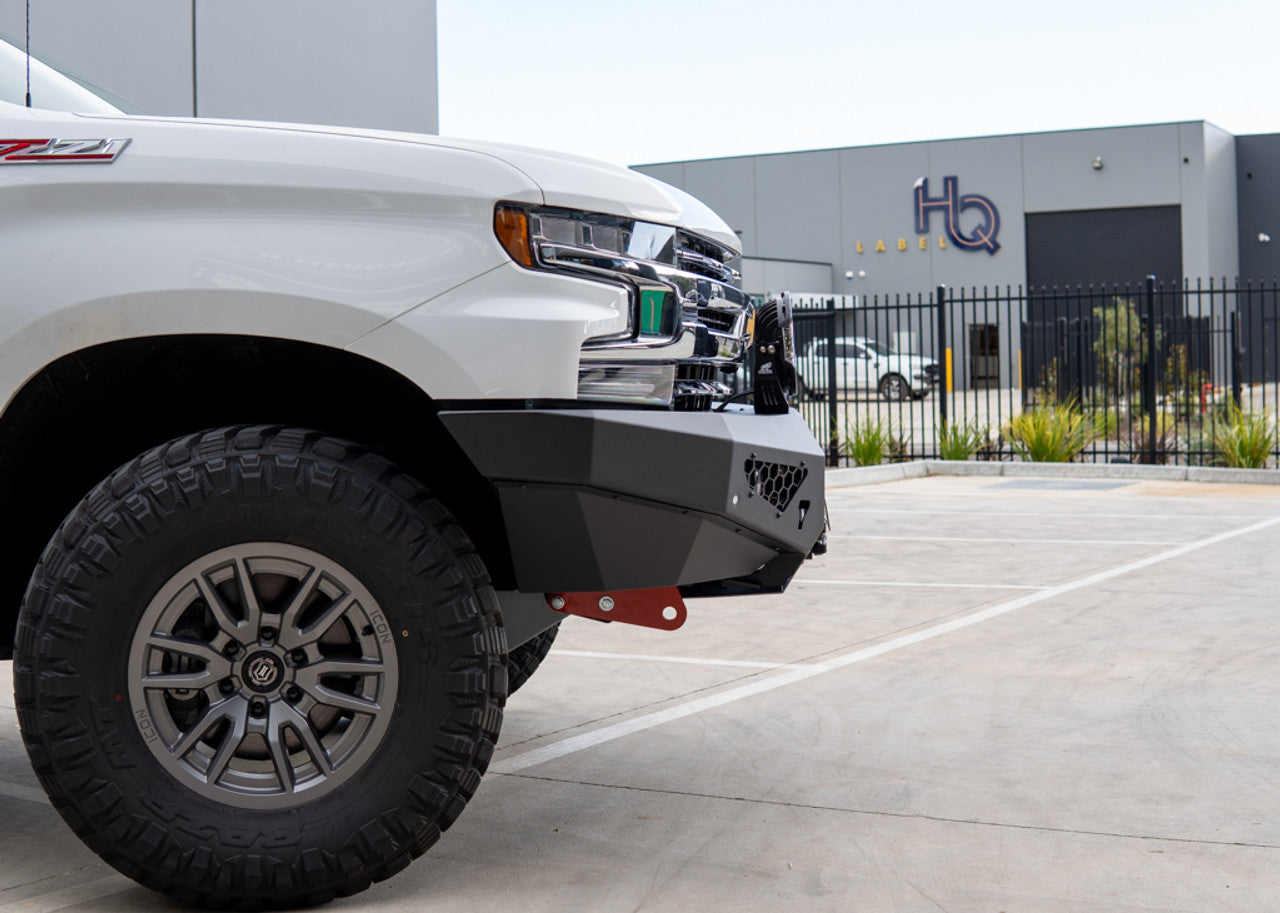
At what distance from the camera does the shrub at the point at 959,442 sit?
1836cm

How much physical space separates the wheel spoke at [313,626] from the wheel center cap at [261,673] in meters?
0.06

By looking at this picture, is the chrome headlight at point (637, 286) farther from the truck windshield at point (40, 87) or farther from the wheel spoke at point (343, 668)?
the truck windshield at point (40, 87)

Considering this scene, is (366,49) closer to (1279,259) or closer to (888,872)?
(888,872)

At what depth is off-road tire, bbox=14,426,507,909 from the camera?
2.96m

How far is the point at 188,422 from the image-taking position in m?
3.52

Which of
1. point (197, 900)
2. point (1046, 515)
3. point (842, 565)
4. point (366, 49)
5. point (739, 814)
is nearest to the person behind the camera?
point (197, 900)

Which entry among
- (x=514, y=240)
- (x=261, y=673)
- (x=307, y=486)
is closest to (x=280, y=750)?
(x=261, y=673)

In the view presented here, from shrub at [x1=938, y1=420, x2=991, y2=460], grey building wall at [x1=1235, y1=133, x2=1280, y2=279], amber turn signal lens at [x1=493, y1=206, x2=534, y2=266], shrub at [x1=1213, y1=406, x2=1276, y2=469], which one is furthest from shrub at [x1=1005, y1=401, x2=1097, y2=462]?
grey building wall at [x1=1235, y1=133, x2=1280, y2=279]

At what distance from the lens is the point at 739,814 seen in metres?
3.88

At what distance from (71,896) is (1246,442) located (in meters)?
15.8

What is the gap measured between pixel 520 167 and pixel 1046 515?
10.2m

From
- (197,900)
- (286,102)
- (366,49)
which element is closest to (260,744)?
(197,900)

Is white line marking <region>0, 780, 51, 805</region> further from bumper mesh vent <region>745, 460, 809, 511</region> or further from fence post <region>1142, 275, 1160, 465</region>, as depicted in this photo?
fence post <region>1142, 275, 1160, 465</region>

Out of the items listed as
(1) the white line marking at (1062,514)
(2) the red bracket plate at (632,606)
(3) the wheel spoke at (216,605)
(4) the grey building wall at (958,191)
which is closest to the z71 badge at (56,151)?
(3) the wheel spoke at (216,605)
